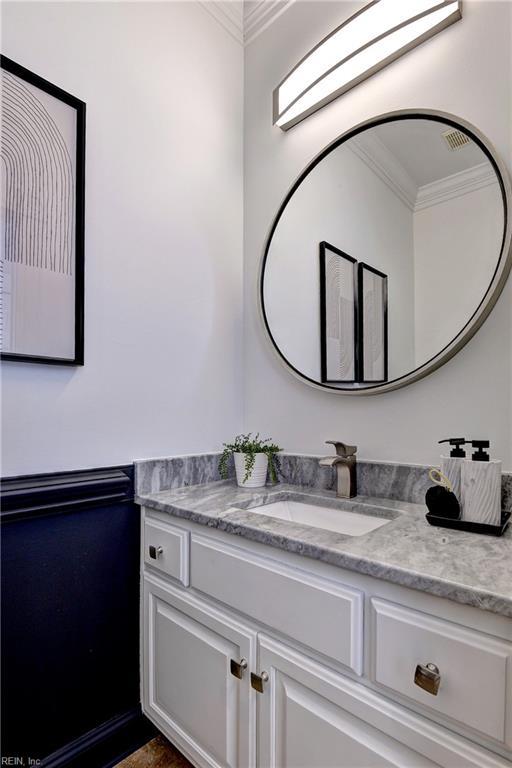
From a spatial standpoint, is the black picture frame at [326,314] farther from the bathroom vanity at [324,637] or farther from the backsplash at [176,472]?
the backsplash at [176,472]

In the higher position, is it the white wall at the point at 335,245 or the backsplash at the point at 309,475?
the white wall at the point at 335,245

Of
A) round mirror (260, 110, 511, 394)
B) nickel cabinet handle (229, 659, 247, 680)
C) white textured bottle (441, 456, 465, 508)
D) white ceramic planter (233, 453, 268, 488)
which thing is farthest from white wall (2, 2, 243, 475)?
white textured bottle (441, 456, 465, 508)

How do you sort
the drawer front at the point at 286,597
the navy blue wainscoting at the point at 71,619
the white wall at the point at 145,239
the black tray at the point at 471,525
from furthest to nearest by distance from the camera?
1. the white wall at the point at 145,239
2. the navy blue wainscoting at the point at 71,619
3. the black tray at the point at 471,525
4. the drawer front at the point at 286,597

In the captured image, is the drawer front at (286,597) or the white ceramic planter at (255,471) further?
the white ceramic planter at (255,471)

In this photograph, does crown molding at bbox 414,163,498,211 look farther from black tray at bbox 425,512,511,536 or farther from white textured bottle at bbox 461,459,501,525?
black tray at bbox 425,512,511,536

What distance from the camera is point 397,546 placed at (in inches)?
30.7

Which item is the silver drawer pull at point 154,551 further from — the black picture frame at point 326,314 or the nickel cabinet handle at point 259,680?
the black picture frame at point 326,314

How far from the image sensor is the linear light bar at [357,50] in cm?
113

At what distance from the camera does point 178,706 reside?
1.11 m

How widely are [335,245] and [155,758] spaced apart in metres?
1.73

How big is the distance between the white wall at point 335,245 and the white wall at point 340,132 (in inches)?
3.5

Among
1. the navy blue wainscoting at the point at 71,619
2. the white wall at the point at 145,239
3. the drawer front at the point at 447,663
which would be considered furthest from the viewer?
the white wall at the point at 145,239

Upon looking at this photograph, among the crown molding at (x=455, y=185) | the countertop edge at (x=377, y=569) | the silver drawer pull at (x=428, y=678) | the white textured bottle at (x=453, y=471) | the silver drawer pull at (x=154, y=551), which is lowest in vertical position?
the silver drawer pull at (x=154, y=551)

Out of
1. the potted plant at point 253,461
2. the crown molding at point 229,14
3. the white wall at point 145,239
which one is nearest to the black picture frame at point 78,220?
the white wall at point 145,239
